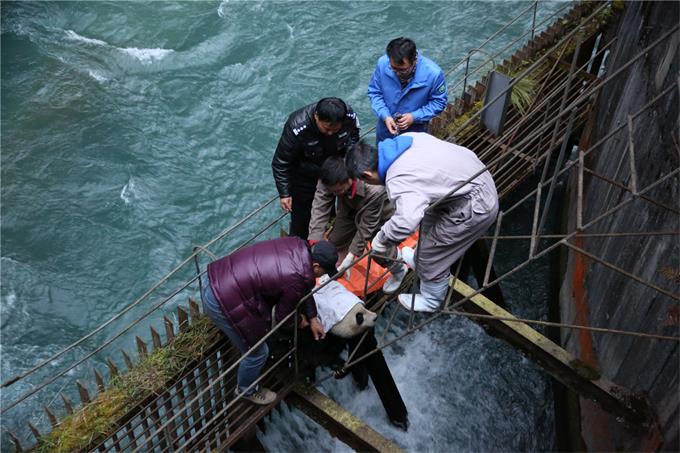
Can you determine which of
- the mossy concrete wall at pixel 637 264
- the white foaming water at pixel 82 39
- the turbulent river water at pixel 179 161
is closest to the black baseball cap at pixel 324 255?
the mossy concrete wall at pixel 637 264

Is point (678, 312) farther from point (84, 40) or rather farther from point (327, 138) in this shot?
point (84, 40)

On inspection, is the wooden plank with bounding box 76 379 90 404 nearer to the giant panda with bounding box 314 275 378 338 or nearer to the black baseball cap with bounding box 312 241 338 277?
the giant panda with bounding box 314 275 378 338

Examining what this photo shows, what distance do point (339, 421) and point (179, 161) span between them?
7.68 meters

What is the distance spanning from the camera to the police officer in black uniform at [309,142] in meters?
5.86

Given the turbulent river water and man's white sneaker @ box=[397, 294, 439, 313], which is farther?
the turbulent river water

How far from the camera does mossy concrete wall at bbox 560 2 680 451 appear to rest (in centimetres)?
520

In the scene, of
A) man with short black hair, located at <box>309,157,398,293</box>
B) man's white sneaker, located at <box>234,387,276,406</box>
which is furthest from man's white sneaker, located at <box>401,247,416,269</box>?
man's white sneaker, located at <box>234,387,276,406</box>

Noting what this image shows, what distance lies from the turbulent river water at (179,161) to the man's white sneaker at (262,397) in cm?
139

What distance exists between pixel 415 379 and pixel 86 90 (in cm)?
966

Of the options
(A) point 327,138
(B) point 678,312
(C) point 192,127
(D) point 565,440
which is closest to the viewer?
(B) point 678,312

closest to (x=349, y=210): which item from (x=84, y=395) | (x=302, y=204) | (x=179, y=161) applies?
(x=302, y=204)

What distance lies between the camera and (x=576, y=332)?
7.57 meters

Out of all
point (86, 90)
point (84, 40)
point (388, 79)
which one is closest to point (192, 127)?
point (86, 90)

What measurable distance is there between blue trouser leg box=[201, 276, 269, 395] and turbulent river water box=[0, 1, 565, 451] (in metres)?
1.86
